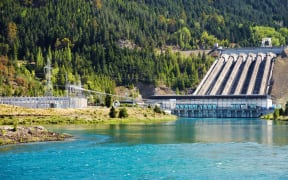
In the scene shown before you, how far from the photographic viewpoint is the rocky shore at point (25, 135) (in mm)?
55094

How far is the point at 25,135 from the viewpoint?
5697cm

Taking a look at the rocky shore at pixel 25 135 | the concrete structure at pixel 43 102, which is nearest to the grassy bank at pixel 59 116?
the concrete structure at pixel 43 102

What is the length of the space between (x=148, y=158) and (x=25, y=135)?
15.0 metres

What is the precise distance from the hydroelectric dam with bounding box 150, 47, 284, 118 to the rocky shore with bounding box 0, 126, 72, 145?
83384 millimetres

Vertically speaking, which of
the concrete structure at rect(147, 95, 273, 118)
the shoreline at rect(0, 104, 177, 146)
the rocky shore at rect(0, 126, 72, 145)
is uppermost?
the concrete structure at rect(147, 95, 273, 118)

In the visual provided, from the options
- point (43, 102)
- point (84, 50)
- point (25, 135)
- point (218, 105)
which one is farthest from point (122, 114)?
point (84, 50)

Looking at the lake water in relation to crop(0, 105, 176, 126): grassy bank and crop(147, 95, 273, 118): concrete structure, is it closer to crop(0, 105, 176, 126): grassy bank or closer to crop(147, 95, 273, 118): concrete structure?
crop(0, 105, 176, 126): grassy bank

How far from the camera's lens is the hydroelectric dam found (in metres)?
139

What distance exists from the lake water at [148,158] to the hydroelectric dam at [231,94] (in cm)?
7767

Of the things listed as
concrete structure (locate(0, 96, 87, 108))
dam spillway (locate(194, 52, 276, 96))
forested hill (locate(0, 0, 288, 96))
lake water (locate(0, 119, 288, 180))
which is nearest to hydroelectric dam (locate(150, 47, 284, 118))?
dam spillway (locate(194, 52, 276, 96))

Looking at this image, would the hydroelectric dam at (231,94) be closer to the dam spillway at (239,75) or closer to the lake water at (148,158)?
the dam spillway at (239,75)

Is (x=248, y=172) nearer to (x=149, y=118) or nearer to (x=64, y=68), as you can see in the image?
(x=149, y=118)

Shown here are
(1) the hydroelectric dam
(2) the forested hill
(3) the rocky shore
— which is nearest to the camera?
(3) the rocky shore

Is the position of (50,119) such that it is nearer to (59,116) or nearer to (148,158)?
(59,116)
